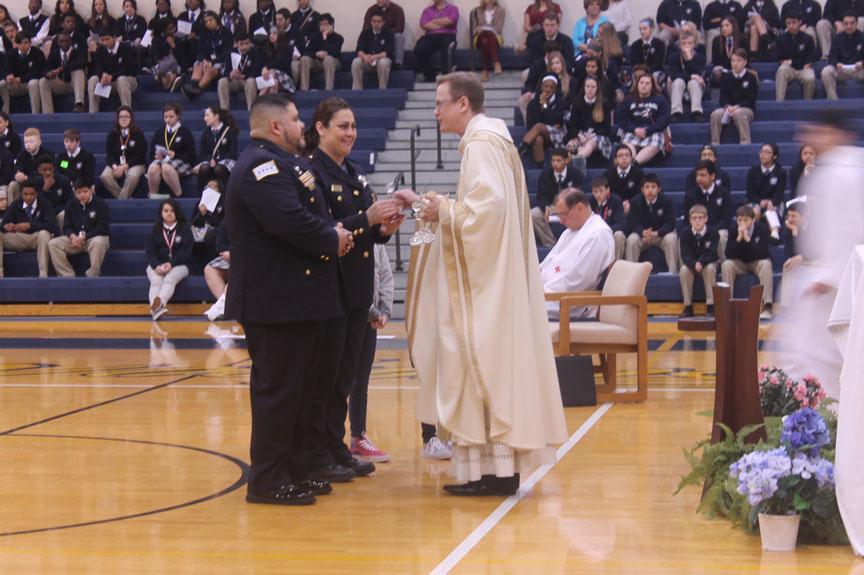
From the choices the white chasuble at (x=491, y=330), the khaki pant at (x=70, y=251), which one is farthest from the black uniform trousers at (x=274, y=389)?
the khaki pant at (x=70, y=251)

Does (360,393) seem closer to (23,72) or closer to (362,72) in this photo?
(362,72)

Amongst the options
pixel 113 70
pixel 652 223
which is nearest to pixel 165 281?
pixel 113 70

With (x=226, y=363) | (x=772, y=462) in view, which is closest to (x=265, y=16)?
(x=226, y=363)

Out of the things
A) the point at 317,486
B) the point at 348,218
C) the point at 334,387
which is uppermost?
the point at 348,218

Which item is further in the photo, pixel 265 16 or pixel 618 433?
pixel 265 16

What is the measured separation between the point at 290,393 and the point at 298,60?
46.2 ft

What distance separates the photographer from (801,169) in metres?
14.8

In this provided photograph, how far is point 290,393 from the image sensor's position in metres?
5.75

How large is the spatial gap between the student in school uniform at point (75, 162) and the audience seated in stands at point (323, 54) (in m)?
3.39

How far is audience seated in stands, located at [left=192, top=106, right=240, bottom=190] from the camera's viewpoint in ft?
54.6

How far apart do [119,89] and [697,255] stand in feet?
31.4

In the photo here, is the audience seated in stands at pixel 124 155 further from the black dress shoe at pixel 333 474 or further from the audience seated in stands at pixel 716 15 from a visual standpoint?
the black dress shoe at pixel 333 474

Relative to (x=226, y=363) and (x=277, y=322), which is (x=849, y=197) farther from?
(x=226, y=363)

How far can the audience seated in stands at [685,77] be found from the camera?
17.3m
